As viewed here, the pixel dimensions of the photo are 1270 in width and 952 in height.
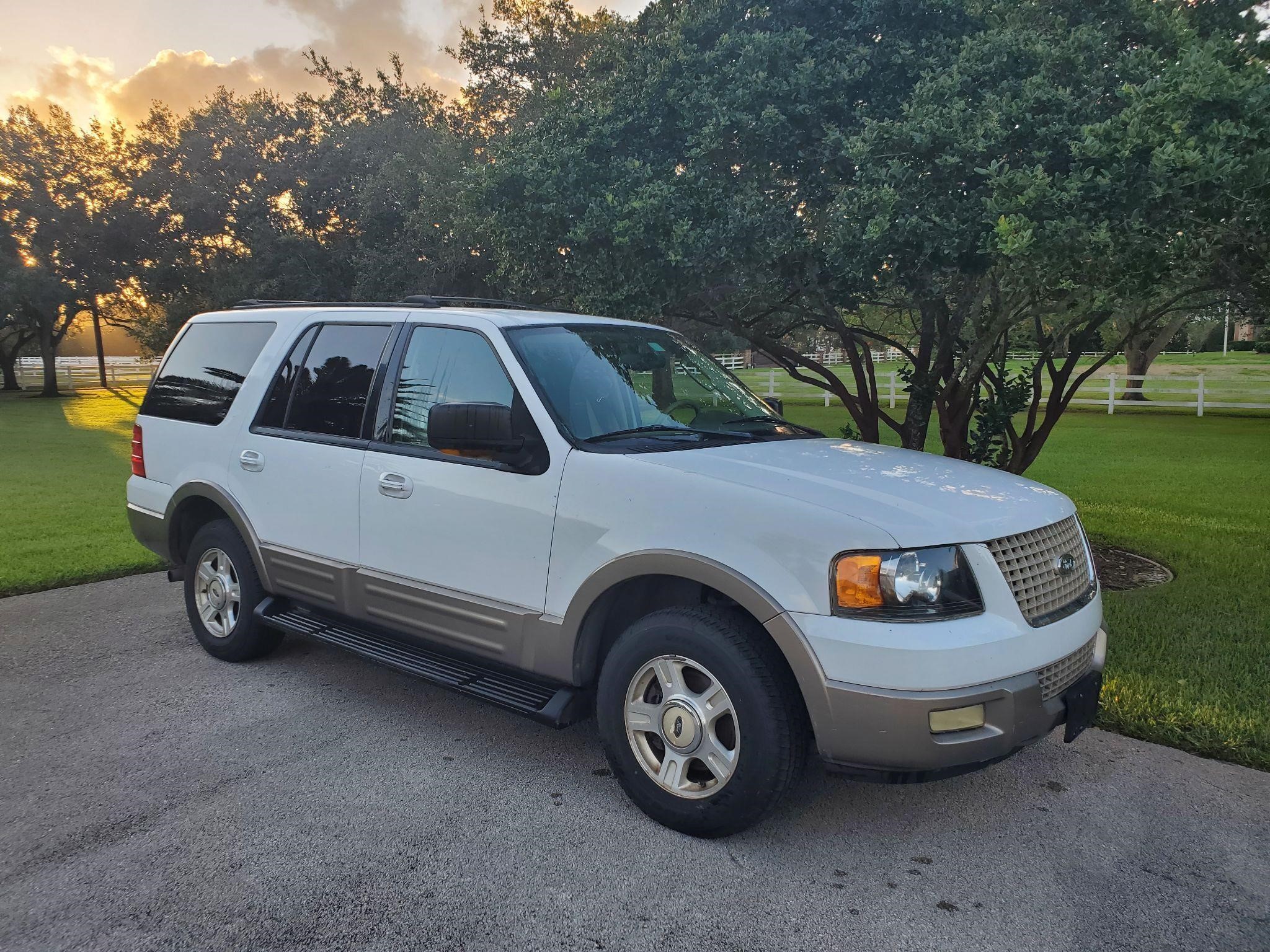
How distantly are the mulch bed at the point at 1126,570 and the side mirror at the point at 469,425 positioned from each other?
5041mm

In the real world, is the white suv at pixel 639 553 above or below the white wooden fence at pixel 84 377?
below

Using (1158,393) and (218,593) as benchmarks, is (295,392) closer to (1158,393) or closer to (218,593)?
(218,593)

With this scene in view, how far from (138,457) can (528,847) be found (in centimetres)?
398

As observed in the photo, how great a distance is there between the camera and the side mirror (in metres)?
3.53

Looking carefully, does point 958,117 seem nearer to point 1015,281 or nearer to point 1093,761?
point 1015,281

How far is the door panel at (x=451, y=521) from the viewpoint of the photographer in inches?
146

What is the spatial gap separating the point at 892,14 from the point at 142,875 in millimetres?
7058

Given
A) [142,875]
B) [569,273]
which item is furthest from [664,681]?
[569,273]

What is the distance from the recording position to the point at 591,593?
3465mm

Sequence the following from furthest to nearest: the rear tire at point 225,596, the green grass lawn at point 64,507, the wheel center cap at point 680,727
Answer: the green grass lawn at point 64,507 → the rear tire at point 225,596 → the wheel center cap at point 680,727

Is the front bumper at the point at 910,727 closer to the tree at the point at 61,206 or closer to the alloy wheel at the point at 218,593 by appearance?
the alloy wheel at the point at 218,593

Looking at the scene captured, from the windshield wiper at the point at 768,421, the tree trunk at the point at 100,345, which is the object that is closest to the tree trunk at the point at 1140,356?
the windshield wiper at the point at 768,421

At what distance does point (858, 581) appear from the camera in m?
2.95

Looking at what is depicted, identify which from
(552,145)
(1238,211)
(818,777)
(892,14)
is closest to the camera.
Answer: (818,777)
